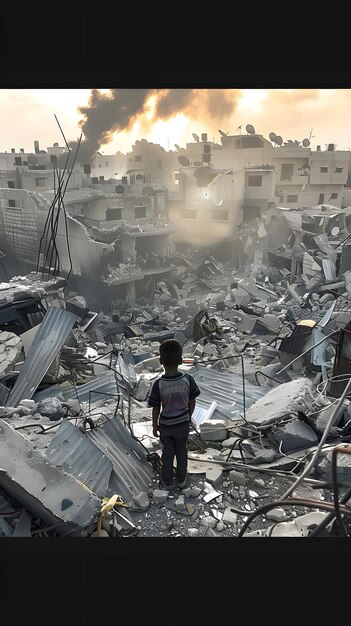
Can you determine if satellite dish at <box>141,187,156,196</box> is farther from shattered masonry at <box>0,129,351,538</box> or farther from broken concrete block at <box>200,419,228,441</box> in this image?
broken concrete block at <box>200,419,228,441</box>

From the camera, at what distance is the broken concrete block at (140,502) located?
288 cm

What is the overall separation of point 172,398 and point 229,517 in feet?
2.96

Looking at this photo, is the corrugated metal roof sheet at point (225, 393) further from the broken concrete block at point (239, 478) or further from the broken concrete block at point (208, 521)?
the broken concrete block at point (208, 521)

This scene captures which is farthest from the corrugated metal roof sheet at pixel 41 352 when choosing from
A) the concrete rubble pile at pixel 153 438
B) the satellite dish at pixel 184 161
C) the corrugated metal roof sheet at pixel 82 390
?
the satellite dish at pixel 184 161

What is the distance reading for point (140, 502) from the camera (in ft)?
9.51

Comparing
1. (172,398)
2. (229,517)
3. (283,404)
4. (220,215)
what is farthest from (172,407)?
(220,215)

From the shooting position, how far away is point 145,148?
36594 millimetres

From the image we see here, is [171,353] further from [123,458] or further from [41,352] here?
[41,352]

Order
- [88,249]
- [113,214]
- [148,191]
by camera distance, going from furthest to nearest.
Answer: [148,191] < [113,214] < [88,249]

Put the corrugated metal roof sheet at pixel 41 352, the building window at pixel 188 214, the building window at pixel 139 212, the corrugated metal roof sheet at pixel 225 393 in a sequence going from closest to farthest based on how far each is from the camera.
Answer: the corrugated metal roof sheet at pixel 225 393
the corrugated metal roof sheet at pixel 41 352
the building window at pixel 188 214
the building window at pixel 139 212

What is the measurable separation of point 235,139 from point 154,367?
27758 mm

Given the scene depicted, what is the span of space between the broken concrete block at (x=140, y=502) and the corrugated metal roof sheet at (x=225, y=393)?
224 centimetres
